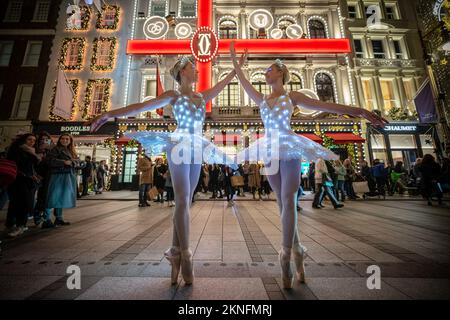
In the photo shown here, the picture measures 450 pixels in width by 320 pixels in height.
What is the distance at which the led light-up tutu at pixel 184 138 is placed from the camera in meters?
1.96

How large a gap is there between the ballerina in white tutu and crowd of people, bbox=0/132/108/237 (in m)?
4.00

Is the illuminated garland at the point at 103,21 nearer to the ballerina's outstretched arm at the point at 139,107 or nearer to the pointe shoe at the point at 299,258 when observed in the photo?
the ballerina's outstretched arm at the point at 139,107

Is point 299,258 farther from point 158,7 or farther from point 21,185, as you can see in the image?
point 158,7

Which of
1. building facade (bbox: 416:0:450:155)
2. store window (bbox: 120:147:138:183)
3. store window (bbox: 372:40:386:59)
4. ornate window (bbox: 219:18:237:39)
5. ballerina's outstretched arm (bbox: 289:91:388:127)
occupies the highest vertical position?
ornate window (bbox: 219:18:237:39)

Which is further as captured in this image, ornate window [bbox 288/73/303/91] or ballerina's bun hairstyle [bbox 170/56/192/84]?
ornate window [bbox 288/73/303/91]

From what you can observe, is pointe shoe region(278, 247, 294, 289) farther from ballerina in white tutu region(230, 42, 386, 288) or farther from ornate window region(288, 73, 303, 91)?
ornate window region(288, 73, 303, 91)

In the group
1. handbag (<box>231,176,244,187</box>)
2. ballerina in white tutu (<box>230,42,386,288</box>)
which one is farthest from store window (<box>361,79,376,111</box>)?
ballerina in white tutu (<box>230,42,386,288</box>)

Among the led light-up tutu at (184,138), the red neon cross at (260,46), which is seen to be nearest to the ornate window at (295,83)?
the red neon cross at (260,46)

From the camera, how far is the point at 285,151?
1.98m

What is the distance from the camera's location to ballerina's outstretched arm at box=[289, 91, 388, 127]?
2.05 m

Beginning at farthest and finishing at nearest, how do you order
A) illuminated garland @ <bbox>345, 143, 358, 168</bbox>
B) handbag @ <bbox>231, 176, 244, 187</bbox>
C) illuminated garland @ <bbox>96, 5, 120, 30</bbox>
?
1. illuminated garland @ <bbox>96, 5, 120, 30</bbox>
2. illuminated garland @ <bbox>345, 143, 358, 168</bbox>
3. handbag @ <bbox>231, 176, 244, 187</bbox>

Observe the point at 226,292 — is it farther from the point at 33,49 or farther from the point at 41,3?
the point at 41,3

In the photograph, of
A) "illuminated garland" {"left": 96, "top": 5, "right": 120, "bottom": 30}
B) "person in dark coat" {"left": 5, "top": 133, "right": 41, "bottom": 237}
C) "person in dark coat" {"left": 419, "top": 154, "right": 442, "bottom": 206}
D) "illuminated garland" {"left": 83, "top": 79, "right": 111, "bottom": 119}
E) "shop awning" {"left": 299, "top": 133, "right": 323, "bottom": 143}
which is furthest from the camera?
"illuminated garland" {"left": 96, "top": 5, "right": 120, "bottom": 30}

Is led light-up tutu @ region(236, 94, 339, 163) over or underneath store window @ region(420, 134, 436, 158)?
underneath
